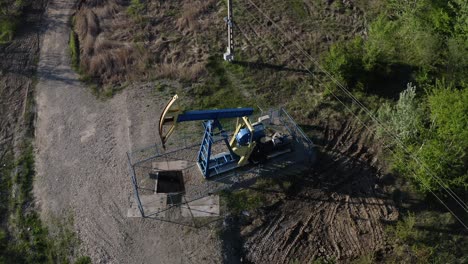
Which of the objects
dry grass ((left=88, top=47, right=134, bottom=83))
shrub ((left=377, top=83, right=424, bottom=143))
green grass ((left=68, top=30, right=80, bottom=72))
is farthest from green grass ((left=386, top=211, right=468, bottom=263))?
green grass ((left=68, top=30, right=80, bottom=72))

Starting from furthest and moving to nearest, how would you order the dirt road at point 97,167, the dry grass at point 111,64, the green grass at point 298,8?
the green grass at point 298,8
the dry grass at point 111,64
the dirt road at point 97,167

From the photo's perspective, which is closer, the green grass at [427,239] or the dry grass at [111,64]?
the green grass at [427,239]

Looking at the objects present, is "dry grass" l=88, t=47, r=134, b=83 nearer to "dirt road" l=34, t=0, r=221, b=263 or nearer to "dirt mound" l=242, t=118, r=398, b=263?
"dirt road" l=34, t=0, r=221, b=263

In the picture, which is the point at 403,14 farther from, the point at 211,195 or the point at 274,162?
the point at 211,195

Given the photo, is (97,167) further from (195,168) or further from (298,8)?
(298,8)

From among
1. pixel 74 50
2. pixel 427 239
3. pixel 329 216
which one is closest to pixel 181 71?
pixel 74 50

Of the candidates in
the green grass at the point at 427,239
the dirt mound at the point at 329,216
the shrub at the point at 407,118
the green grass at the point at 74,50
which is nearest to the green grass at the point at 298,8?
the shrub at the point at 407,118

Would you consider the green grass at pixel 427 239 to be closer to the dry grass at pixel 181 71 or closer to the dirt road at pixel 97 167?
the dirt road at pixel 97 167
